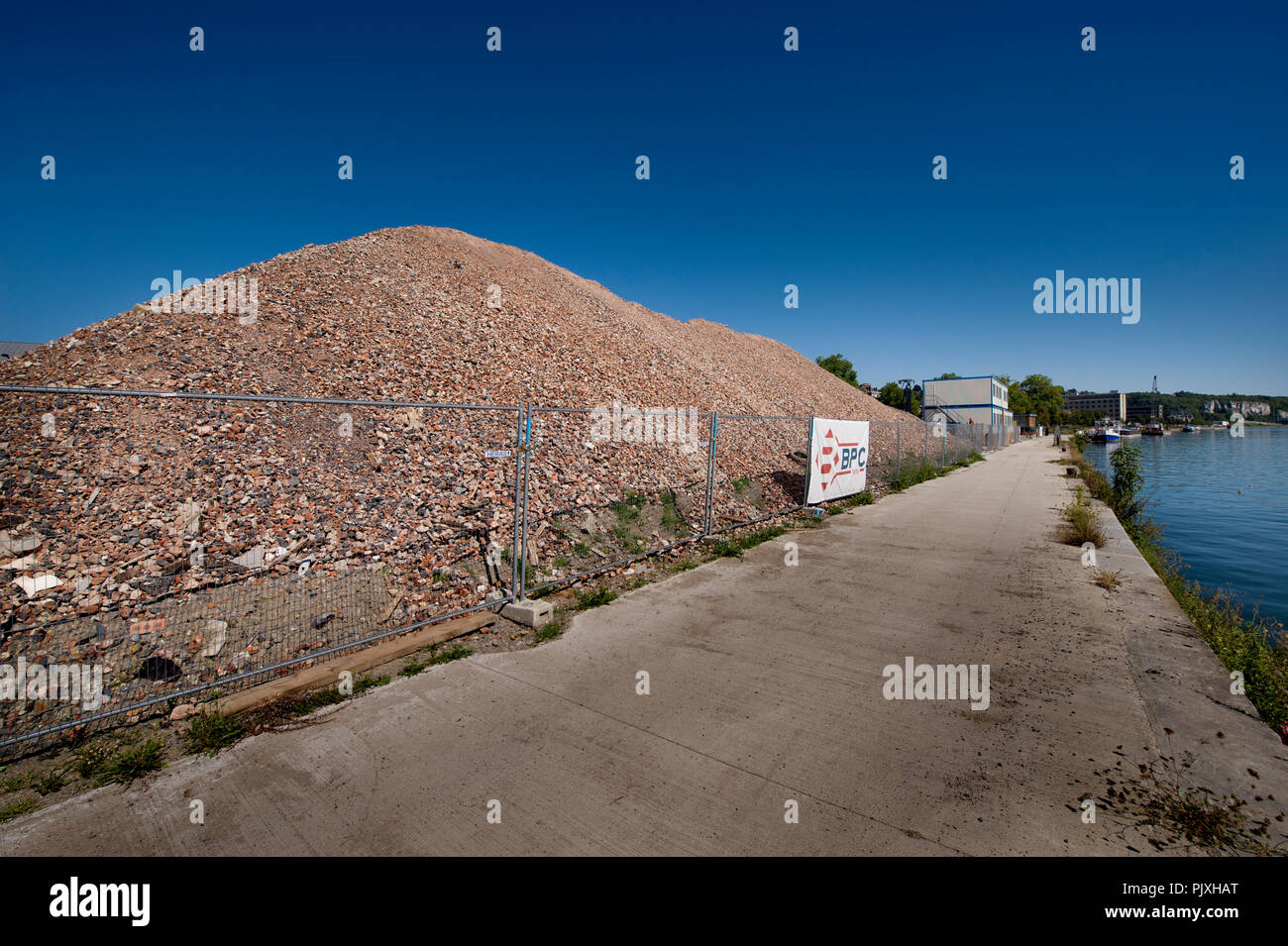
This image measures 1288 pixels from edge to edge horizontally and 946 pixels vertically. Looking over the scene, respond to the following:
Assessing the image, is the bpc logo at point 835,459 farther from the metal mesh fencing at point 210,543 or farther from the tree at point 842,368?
the tree at point 842,368

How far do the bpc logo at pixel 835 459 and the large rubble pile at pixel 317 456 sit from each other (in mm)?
953

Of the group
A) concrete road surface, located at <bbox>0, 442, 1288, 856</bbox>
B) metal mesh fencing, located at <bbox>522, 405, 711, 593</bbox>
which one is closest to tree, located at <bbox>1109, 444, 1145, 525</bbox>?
concrete road surface, located at <bbox>0, 442, 1288, 856</bbox>

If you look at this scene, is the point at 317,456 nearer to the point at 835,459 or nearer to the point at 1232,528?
the point at 835,459

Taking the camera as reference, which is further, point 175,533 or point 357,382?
point 357,382

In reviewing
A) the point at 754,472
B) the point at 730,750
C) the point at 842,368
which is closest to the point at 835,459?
the point at 754,472

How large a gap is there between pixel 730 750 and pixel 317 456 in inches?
256

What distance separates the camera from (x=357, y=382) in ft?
32.8

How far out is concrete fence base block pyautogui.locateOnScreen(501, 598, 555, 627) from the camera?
559 centimetres

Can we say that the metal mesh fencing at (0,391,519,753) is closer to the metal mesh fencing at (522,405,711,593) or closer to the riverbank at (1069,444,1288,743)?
the metal mesh fencing at (522,405,711,593)
